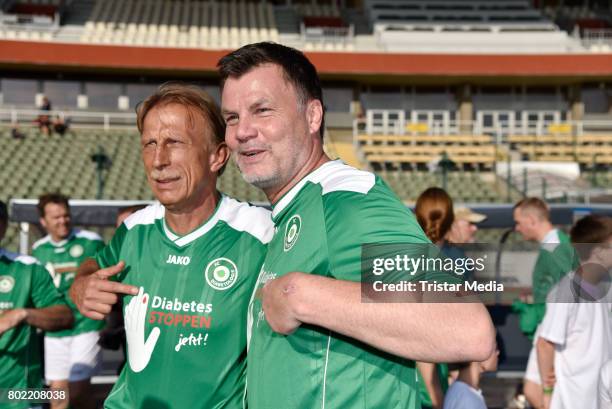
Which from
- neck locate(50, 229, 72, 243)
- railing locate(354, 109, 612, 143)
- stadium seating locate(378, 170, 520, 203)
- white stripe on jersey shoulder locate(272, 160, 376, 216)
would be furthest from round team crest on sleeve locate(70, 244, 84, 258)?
railing locate(354, 109, 612, 143)

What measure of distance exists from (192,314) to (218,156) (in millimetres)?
608

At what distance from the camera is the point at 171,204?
2.40 meters

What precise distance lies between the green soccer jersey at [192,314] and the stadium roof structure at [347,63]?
79.8ft

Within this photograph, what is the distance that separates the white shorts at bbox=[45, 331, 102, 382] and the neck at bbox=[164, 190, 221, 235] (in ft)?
13.7

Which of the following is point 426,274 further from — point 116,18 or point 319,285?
point 116,18

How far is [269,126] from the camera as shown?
5.77 ft

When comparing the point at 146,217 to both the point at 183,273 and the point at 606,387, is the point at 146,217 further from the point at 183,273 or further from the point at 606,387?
the point at 606,387

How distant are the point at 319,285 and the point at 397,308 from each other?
0.58 ft

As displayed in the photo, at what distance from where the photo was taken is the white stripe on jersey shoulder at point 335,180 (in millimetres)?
1586

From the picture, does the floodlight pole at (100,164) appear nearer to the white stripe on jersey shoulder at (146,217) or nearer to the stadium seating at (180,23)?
the white stripe on jersey shoulder at (146,217)

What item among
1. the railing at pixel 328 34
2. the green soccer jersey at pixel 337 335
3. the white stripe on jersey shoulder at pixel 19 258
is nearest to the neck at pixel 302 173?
the green soccer jersey at pixel 337 335

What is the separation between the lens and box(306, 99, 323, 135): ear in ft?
5.95

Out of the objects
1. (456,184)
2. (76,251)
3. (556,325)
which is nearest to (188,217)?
(556,325)

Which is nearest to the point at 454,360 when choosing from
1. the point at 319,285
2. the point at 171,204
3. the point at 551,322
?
the point at 319,285
